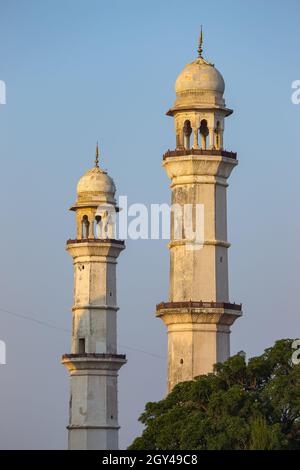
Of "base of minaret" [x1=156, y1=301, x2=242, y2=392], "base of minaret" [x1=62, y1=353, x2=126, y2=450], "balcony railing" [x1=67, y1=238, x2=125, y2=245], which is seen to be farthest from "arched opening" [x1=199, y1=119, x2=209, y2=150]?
"base of minaret" [x1=62, y1=353, x2=126, y2=450]

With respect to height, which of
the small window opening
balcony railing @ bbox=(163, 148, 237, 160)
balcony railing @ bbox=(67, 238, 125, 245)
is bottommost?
the small window opening

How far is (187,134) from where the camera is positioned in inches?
3137

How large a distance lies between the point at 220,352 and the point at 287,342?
321 inches

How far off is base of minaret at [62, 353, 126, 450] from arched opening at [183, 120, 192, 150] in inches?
828

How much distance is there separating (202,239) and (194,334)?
143 inches

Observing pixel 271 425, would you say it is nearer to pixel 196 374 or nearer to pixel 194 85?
pixel 196 374

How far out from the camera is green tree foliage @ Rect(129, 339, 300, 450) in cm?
6550

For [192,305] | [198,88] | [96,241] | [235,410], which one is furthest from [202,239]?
[96,241]

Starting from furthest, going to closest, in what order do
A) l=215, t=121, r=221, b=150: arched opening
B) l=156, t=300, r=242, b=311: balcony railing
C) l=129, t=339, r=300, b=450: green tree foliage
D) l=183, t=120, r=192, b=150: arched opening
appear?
1. l=215, t=121, r=221, b=150: arched opening
2. l=183, t=120, r=192, b=150: arched opening
3. l=156, t=300, r=242, b=311: balcony railing
4. l=129, t=339, r=300, b=450: green tree foliage

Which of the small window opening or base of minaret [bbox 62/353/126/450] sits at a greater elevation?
the small window opening

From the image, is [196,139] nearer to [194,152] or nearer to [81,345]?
[194,152]

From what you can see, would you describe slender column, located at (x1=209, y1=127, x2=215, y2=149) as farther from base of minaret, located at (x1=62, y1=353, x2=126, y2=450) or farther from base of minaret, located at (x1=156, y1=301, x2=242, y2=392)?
base of minaret, located at (x1=62, y1=353, x2=126, y2=450)

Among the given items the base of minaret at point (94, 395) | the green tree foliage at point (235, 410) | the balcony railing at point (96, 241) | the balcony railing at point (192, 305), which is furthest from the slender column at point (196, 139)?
the base of minaret at point (94, 395)
